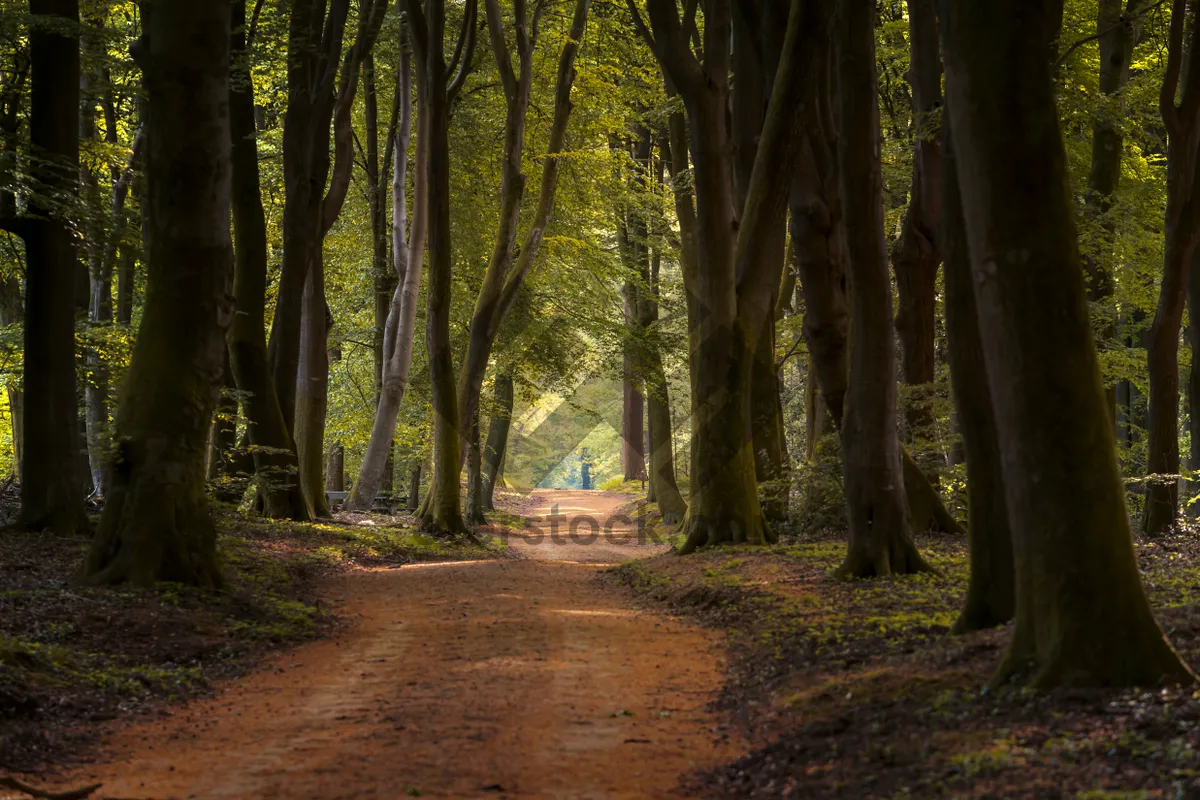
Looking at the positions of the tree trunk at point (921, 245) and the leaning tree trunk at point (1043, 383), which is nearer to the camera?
the leaning tree trunk at point (1043, 383)

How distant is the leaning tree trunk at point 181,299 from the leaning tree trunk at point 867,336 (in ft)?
21.0

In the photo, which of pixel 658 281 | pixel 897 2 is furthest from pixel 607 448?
pixel 897 2

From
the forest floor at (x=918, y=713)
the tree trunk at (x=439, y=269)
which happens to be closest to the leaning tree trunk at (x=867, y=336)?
the forest floor at (x=918, y=713)

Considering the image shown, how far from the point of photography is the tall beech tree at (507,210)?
21.4 meters

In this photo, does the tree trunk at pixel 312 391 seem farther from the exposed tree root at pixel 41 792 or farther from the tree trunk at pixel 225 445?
the exposed tree root at pixel 41 792

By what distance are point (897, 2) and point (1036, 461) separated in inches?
710

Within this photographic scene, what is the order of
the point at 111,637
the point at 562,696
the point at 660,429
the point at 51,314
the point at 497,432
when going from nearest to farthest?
the point at 562,696 < the point at 111,637 < the point at 51,314 < the point at 660,429 < the point at 497,432

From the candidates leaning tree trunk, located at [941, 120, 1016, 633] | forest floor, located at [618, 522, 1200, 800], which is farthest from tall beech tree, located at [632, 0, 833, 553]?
leaning tree trunk, located at [941, 120, 1016, 633]

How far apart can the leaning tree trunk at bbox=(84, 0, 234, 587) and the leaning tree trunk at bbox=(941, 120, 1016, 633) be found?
6.94m

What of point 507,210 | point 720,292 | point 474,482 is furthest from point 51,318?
point 474,482

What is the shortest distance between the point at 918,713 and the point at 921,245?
38.2 feet

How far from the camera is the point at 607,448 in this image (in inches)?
3068

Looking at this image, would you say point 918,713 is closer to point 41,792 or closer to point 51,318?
point 41,792

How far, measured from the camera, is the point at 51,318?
13344mm
